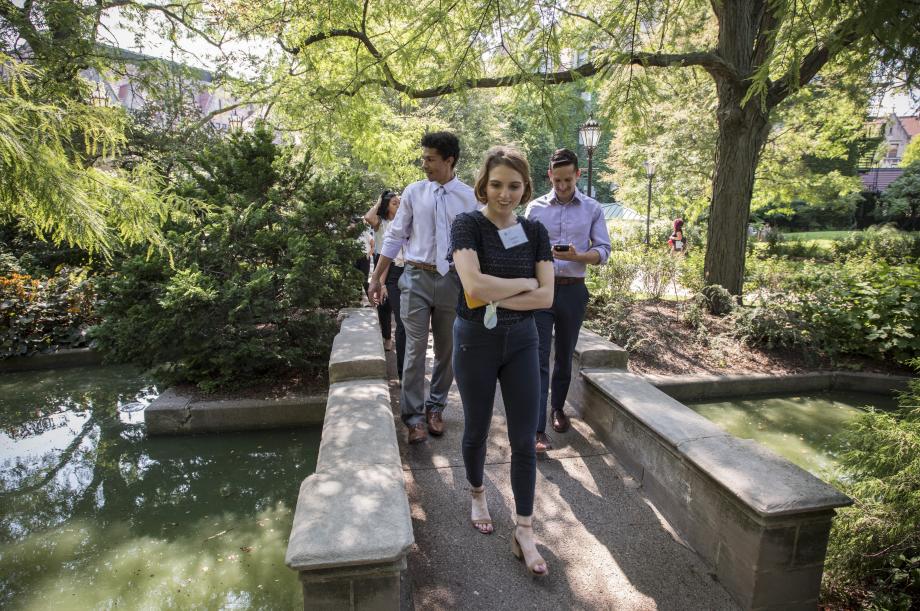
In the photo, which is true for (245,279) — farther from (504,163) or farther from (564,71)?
(564,71)

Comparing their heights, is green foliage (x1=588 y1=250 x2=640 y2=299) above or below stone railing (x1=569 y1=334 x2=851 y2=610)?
above

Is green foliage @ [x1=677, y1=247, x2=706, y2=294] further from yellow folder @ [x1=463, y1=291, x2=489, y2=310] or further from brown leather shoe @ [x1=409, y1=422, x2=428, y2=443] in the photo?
yellow folder @ [x1=463, y1=291, x2=489, y2=310]

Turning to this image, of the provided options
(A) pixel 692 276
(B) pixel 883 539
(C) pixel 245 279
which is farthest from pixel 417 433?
(A) pixel 692 276

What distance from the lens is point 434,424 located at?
4137 millimetres

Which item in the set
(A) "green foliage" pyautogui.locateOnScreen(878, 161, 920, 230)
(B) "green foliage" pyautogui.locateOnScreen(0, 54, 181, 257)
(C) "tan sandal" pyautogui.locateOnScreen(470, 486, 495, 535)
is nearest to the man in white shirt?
(C) "tan sandal" pyautogui.locateOnScreen(470, 486, 495, 535)

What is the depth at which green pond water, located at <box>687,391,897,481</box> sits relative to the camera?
473 cm

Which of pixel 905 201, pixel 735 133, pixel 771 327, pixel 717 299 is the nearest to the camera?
pixel 771 327

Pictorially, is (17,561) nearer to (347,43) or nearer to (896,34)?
(896,34)

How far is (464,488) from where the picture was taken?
11.3 feet

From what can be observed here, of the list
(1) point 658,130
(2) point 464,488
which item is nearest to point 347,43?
(2) point 464,488

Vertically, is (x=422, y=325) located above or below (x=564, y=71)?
below

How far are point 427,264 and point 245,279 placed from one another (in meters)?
2.46

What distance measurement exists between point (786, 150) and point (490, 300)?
18.0m

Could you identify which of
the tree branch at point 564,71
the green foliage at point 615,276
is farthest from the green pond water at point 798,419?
the tree branch at point 564,71
